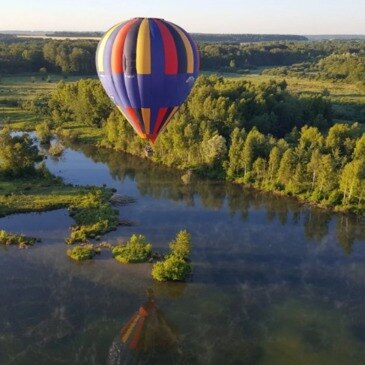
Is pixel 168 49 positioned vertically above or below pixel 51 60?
above

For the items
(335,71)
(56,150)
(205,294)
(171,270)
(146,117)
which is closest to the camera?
(146,117)

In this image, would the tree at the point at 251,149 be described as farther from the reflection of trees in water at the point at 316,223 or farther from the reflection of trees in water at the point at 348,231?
the reflection of trees in water at the point at 348,231

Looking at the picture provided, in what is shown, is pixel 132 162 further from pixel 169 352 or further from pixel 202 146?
pixel 169 352

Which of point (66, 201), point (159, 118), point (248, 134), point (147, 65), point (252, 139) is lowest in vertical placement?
point (66, 201)

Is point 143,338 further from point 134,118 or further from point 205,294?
point 134,118

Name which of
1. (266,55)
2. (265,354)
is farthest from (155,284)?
(266,55)

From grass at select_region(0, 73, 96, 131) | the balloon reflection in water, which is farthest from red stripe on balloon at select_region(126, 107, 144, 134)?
grass at select_region(0, 73, 96, 131)

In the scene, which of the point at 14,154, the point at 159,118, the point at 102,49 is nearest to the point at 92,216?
the point at 159,118
